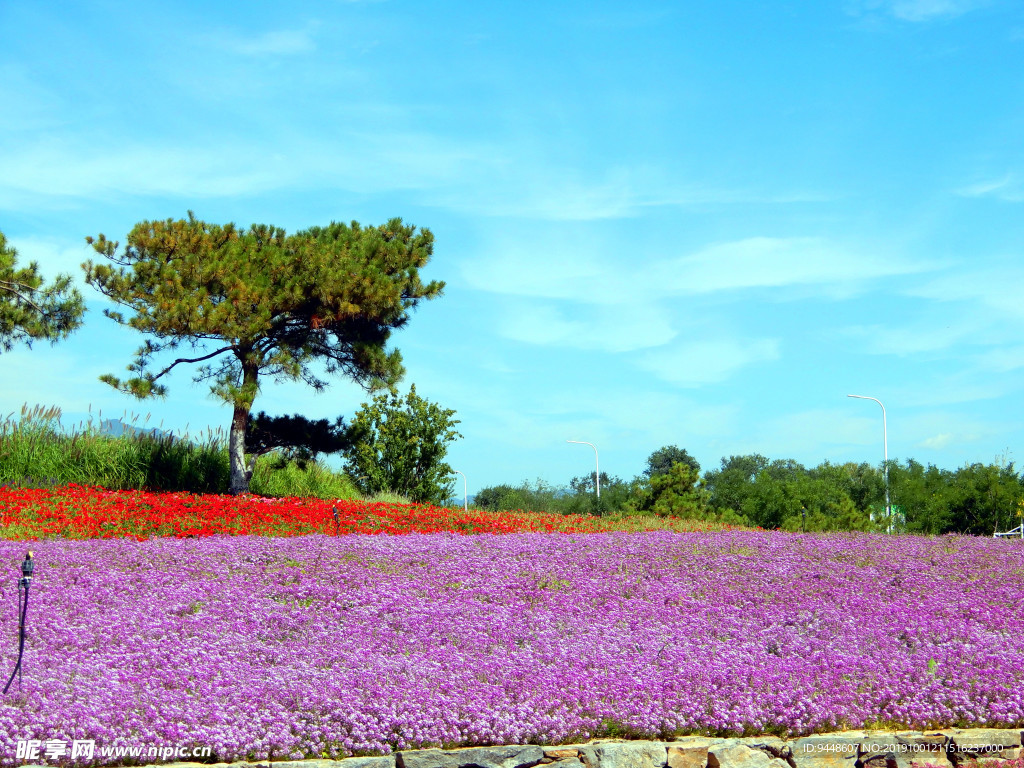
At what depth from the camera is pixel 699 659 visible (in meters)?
7.68

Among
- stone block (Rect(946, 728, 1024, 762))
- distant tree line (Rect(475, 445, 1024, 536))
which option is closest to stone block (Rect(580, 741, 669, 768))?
stone block (Rect(946, 728, 1024, 762))

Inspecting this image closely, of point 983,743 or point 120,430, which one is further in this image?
point 120,430

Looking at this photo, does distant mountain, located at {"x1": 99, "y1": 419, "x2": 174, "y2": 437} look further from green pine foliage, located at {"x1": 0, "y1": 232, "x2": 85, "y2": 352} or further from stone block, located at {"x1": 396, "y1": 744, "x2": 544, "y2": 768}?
stone block, located at {"x1": 396, "y1": 744, "x2": 544, "y2": 768}

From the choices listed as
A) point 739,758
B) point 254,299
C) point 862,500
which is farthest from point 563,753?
point 862,500

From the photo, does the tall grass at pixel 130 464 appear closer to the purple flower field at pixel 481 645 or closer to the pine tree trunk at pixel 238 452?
the pine tree trunk at pixel 238 452

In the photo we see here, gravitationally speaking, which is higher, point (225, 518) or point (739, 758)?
point (225, 518)

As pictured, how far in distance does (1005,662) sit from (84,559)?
408 inches

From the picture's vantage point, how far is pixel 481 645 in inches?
313

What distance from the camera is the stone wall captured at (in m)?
6.00

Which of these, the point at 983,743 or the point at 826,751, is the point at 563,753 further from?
the point at 983,743

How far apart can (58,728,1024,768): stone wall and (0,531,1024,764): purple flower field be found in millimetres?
191

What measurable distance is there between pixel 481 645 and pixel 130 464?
16343 mm

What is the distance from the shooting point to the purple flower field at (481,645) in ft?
20.9

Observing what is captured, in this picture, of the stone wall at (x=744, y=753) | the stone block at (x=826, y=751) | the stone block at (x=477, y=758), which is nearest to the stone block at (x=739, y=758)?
the stone wall at (x=744, y=753)
